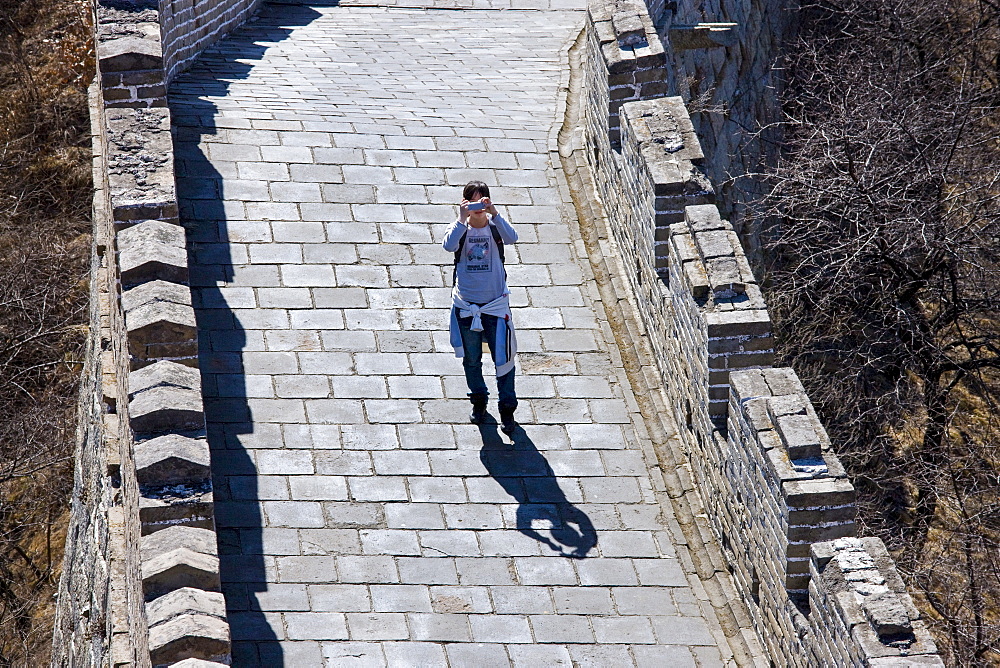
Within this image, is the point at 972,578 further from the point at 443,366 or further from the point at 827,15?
the point at 827,15

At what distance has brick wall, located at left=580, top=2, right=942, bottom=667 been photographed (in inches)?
237

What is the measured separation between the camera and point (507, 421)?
7.72 meters

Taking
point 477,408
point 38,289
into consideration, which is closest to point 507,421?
point 477,408

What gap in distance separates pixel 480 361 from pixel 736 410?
1.62m

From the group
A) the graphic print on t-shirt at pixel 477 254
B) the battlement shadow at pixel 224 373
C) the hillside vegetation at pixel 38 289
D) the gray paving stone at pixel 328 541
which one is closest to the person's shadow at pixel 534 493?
the gray paving stone at pixel 328 541

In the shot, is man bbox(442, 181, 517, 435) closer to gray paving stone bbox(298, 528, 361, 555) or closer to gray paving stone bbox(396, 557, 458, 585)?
gray paving stone bbox(396, 557, 458, 585)

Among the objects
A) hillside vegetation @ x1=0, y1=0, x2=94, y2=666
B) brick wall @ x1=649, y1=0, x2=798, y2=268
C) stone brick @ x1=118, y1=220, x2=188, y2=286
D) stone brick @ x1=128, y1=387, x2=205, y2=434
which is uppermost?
stone brick @ x1=118, y1=220, x2=188, y2=286

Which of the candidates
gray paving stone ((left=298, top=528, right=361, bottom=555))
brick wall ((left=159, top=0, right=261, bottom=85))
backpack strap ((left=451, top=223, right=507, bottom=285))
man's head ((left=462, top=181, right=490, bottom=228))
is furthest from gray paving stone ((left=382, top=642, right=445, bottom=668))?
brick wall ((left=159, top=0, right=261, bottom=85))

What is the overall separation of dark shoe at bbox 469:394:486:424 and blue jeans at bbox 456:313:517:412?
0.03m

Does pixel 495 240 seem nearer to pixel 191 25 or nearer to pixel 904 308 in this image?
pixel 191 25

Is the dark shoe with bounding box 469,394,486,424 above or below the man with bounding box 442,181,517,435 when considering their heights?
below

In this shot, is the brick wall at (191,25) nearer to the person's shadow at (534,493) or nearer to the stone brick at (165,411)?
the stone brick at (165,411)

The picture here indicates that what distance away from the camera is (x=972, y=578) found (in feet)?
35.8

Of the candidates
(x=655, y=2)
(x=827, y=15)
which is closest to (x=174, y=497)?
(x=655, y=2)
